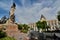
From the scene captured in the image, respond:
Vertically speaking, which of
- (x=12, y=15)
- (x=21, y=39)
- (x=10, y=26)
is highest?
(x=12, y=15)

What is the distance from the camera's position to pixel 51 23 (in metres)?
79.8

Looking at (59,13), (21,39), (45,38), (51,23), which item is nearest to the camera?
(45,38)

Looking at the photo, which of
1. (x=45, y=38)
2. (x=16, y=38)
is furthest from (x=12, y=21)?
(x=45, y=38)

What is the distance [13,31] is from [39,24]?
27.5 meters

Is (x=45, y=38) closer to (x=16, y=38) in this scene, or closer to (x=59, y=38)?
(x=59, y=38)

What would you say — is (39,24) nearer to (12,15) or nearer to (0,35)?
(12,15)

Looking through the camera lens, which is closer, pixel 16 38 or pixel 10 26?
pixel 16 38

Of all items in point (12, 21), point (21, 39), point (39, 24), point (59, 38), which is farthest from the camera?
point (39, 24)

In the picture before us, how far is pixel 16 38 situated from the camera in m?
24.4

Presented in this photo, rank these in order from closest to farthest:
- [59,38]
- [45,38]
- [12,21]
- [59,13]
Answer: [59,38], [45,38], [12,21], [59,13]

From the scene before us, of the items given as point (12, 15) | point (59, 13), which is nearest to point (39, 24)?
point (59, 13)

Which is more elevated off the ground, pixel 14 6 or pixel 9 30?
pixel 14 6

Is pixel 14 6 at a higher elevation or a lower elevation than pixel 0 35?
higher

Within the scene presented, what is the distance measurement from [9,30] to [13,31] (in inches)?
30.3
